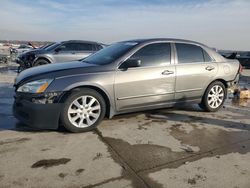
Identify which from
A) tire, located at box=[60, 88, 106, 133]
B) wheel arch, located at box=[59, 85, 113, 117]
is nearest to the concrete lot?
tire, located at box=[60, 88, 106, 133]

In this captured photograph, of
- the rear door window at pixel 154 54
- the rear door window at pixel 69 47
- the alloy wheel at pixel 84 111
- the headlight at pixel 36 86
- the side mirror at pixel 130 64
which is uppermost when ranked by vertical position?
the rear door window at pixel 69 47

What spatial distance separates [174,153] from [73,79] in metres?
1.88

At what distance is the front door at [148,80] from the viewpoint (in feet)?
14.0

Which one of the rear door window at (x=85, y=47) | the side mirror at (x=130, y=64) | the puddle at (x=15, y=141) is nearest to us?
the puddle at (x=15, y=141)

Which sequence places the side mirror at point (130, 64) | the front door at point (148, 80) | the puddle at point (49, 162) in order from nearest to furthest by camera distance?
the puddle at point (49, 162)
the side mirror at point (130, 64)
the front door at point (148, 80)

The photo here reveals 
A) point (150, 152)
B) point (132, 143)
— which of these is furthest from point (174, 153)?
point (132, 143)

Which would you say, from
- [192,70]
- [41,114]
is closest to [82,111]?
[41,114]

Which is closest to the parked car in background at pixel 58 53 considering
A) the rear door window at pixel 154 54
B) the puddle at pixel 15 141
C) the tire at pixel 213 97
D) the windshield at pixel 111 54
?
the windshield at pixel 111 54

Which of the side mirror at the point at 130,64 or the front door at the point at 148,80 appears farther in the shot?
the front door at the point at 148,80

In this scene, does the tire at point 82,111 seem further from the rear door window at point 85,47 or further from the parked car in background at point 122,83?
the rear door window at point 85,47

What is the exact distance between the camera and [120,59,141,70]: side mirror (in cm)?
413

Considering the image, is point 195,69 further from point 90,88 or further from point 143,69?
point 90,88

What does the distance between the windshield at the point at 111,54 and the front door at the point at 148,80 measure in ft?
0.75

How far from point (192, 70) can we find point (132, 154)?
243cm
